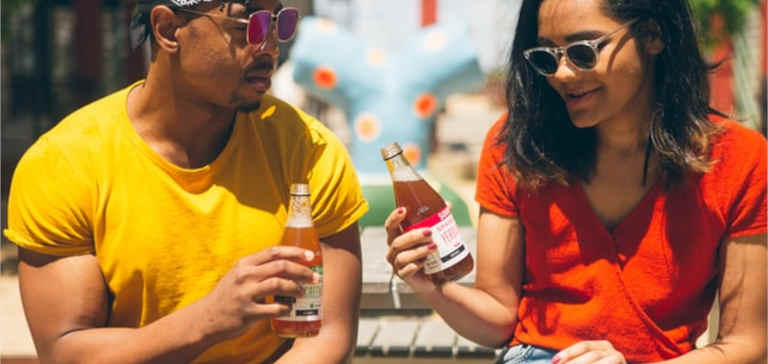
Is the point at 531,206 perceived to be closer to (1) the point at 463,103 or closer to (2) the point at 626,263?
(2) the point at 626,263

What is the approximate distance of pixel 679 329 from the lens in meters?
2.60

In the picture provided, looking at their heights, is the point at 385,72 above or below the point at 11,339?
above

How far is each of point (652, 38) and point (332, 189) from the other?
2.86 feet

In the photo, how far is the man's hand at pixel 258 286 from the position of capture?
2.15 meters

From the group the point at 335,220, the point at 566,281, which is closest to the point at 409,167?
the point at 335,220

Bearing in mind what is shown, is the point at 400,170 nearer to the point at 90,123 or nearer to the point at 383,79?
the point at 90,123

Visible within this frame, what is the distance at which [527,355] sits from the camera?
269cm

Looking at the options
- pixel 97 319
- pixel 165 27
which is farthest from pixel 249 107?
pixel 97 319

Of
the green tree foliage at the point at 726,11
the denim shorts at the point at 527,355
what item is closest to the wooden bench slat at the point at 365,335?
the denim shorts at the point at 527,355

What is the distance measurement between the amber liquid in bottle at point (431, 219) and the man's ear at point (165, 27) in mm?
564

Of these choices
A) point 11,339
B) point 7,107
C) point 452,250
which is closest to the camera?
point 452,250

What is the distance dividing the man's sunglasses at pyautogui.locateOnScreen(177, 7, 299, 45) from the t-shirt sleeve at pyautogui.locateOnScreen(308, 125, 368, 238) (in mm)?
308

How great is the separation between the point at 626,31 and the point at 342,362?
42.0 inches

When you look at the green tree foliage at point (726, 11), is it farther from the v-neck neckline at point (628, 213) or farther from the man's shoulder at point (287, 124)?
the man's shoulder at point (287, 124)
